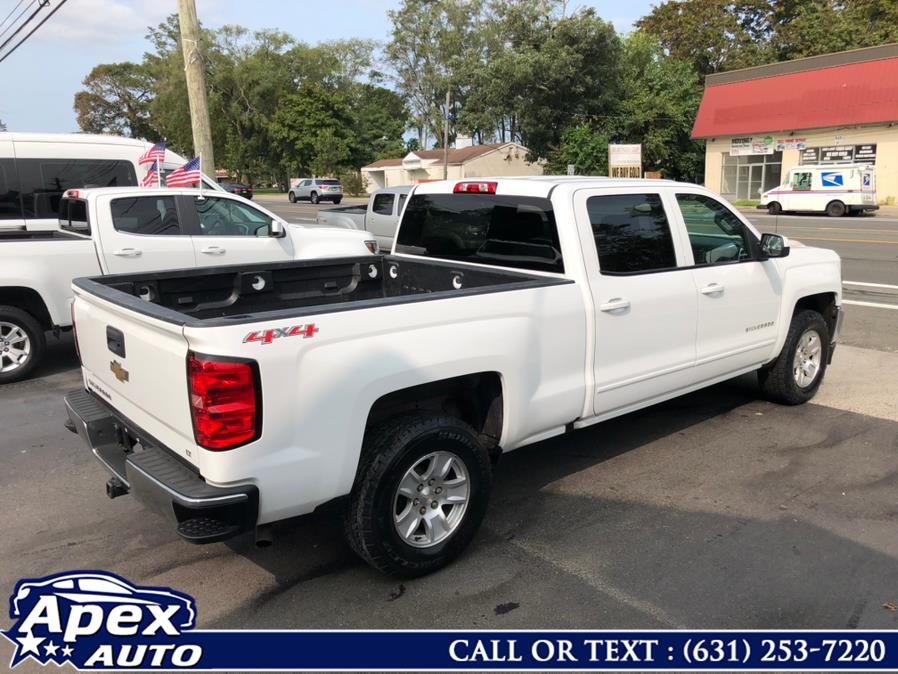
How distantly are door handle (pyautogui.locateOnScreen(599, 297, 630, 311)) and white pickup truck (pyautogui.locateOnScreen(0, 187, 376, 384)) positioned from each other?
4859 millimetres

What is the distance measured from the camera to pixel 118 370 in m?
3.50

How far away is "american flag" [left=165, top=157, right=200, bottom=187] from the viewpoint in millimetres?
10062

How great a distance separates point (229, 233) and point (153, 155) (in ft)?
8.64

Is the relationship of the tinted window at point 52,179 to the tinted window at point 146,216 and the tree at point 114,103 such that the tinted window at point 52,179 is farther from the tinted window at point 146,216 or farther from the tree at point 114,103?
the tree at point 114,103

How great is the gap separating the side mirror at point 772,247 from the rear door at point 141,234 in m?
5.52

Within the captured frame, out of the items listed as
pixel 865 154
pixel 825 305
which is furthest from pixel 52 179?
pixel 865 154

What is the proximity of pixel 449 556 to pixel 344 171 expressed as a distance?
62.5 meters

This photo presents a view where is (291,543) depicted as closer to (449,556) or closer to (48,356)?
(449,556)

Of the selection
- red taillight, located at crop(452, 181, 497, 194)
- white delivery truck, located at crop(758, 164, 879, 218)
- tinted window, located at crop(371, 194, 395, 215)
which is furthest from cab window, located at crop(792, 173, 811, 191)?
red taillight, located at crop(452, 181, 497, 194)

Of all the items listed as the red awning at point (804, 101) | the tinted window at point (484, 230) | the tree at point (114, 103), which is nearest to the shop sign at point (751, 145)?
the red awning at point (804, 101)

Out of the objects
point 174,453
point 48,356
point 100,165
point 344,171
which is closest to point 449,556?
point 174,453

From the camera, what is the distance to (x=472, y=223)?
4816mm

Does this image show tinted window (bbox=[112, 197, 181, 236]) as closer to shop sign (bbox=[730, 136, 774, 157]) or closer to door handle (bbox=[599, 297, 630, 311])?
door handle (bbox=[599, 297, 630, 311])

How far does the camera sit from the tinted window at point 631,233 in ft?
14.2
